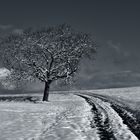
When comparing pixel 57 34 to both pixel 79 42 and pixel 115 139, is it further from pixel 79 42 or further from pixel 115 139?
pixel 115 139

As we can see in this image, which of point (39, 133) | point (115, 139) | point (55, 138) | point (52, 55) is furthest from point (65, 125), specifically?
point (52, 55)

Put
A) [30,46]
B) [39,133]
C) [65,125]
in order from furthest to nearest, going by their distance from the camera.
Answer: [30,46] → [65,125] → [39,133]

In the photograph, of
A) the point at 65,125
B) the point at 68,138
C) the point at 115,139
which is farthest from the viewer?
the point at 65,125

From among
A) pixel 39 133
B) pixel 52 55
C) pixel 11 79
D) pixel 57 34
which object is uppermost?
pixel 57 34

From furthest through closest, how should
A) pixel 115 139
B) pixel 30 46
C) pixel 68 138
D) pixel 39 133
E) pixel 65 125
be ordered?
pixel 30 46 → pixel 65 125 → pixel 39 133 → pixel 68 138 → pixel 115 139

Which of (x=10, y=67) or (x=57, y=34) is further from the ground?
(x=57, y=34)

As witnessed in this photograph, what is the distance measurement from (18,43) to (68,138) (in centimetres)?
2782

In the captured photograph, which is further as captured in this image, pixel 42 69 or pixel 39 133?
pixel 42 69

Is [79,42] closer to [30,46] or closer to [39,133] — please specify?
[30,46]

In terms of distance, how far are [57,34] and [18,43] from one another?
16.9ft

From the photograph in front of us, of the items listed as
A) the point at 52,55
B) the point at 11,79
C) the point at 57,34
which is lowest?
the point at 11,79

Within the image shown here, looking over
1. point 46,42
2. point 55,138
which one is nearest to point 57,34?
point 46,42

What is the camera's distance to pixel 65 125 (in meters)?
14.9

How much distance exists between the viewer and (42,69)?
123ft
